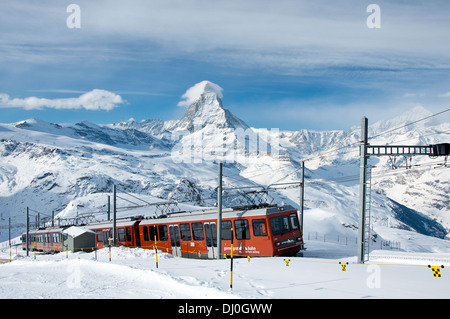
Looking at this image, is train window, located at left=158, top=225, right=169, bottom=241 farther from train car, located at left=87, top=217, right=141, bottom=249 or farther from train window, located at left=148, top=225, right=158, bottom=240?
train car, located at left=87, top=217, right=141, bottom=249

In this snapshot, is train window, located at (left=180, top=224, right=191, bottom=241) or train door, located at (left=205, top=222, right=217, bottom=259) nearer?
train door, located at (left=205, top=222, right=217, bottom=259)

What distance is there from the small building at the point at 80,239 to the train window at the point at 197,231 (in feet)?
58.7

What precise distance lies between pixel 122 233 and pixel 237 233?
15386mm

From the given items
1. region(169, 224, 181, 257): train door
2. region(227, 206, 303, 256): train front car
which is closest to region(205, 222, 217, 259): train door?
region(227, 206, 303, 256): train front car

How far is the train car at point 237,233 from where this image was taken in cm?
2222

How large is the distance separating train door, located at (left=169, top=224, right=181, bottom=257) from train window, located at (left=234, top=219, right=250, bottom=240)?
241 inches

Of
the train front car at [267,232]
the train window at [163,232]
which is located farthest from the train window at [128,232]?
the train front car at [267,232]

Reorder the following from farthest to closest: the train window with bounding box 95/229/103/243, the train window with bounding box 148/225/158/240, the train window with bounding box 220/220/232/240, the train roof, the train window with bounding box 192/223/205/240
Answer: the train window with bounding box 95/229/103/243 → the train window with bounding box 148/225/158/240 → the train window with bounding box 192/223/205/240 → the train window with bounding box 220/220/232/240 → the train roof

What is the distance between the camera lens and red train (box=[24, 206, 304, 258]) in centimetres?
2225

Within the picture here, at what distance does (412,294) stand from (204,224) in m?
17.2

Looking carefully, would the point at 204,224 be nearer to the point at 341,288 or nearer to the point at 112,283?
the point at 112,283

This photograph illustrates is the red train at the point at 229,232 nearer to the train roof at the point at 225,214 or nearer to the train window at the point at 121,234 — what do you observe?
the train roof at the point at 225,214

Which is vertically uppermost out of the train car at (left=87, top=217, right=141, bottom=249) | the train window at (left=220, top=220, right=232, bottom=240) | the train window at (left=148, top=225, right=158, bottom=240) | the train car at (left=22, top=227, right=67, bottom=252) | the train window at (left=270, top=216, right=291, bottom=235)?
the train window at (left=270, top=216, right=291, bottom=235)
